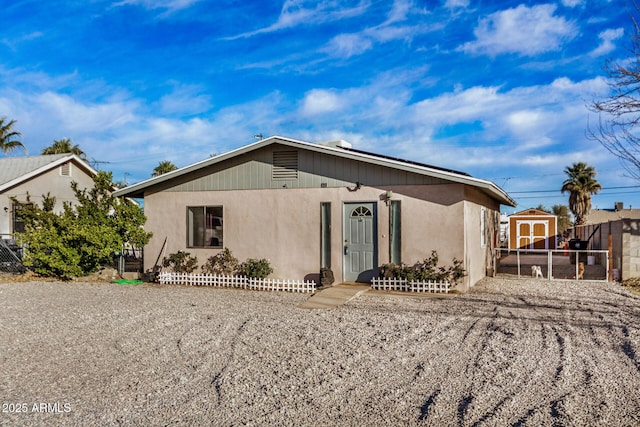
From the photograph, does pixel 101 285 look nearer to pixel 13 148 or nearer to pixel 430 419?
pixel 430 419

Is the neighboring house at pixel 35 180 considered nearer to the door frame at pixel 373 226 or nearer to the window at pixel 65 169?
the window at pixel 65 169

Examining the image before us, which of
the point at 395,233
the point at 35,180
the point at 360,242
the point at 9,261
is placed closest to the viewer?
the point at 395,233

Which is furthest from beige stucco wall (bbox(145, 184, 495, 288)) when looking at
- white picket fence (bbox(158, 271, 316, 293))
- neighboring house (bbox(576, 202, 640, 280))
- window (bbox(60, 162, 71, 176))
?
window (bbox(60, 162, 71, 176))

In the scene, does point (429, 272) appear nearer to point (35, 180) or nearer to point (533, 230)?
point (35, 180)

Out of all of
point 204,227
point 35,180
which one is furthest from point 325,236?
point 35,180

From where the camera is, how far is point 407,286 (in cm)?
1155

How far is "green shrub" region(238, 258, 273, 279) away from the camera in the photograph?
12.7 meters

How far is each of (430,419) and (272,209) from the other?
938cm

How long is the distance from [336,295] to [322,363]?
4.95 m

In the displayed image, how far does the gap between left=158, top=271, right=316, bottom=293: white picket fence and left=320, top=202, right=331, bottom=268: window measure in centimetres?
65

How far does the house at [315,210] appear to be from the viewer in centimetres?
1167

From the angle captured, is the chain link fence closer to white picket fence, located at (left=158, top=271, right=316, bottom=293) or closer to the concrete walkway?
white picket fence, located at (left=158, top=271, right=316, bottom=293)

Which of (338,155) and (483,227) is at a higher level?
(338,155)

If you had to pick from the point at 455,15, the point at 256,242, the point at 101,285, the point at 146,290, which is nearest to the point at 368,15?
the point at 455,15
